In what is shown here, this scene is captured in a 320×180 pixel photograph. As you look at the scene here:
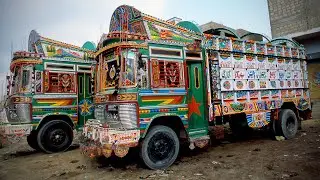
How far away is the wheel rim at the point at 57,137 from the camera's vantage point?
26.0ft

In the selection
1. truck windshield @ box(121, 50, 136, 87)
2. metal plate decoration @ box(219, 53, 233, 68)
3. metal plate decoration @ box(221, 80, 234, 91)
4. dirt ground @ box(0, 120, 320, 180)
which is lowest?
dirt ground @ box(0, 120, 320, 180)

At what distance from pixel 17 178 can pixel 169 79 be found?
417 cm

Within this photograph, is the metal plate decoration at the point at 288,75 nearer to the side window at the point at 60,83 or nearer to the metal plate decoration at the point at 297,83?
the metal plate decoration at the point at 297,83

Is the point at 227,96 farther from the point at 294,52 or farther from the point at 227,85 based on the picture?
the point at 294,52

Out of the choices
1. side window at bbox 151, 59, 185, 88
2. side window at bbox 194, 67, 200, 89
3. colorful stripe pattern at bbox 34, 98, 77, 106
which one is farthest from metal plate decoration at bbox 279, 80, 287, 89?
colorful stripe pattern at bbox 34, 98, 77, 106

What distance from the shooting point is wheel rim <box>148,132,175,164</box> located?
17.3 ft

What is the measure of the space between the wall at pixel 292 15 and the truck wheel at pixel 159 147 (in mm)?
22240

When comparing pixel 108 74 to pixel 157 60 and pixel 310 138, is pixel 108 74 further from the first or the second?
pixel 310 138

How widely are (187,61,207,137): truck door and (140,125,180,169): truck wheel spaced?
83 centimetres

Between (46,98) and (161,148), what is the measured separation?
4768 mm

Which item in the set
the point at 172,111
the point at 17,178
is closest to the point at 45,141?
the point at 17,178

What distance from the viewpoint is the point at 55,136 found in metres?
7.97

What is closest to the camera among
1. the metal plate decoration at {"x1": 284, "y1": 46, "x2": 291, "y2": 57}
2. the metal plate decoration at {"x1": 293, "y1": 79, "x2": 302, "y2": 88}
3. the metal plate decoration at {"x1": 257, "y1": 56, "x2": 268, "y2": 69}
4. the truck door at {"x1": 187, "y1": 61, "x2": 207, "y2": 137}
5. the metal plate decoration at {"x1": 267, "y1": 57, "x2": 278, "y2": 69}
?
the truck door at {"x1": 187, "y1": 61, "x2": 207, "y2": 137}

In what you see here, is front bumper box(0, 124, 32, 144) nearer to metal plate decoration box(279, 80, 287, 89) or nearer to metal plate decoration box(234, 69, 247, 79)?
metal plate decoration box(234, 69, 247, 79)
